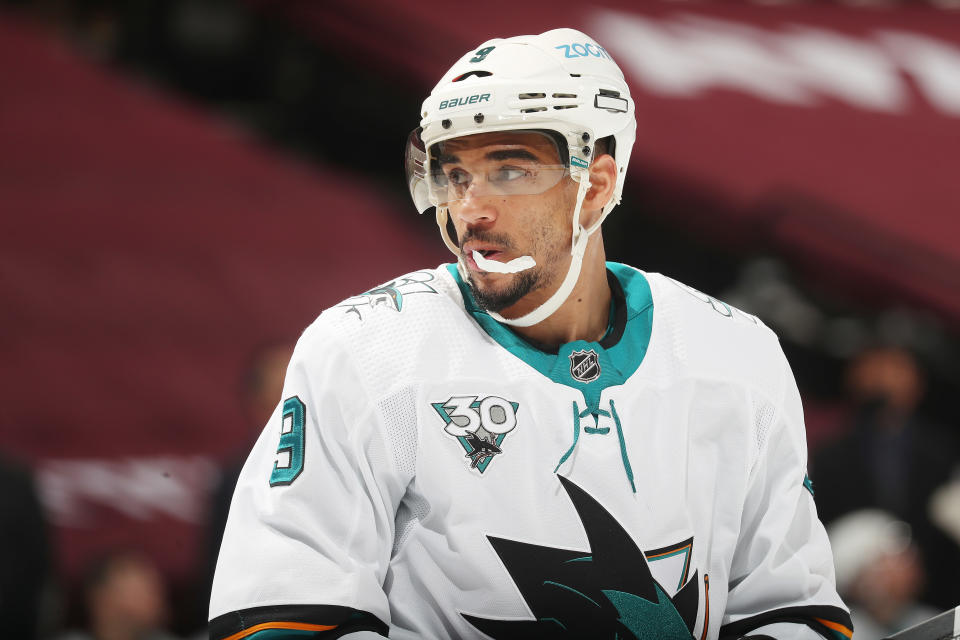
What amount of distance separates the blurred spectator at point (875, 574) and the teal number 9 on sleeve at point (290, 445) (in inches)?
101

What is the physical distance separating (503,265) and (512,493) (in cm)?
36

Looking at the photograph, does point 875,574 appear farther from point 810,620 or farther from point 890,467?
point 810,620

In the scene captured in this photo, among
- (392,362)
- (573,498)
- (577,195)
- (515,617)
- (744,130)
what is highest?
(744,130)

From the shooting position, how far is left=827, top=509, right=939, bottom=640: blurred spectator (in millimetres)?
3830

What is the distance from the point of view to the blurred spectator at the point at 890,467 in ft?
13.4

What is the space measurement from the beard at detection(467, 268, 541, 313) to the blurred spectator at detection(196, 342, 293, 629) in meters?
1.51

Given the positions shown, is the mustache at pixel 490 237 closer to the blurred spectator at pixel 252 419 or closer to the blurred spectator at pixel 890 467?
the blurred spectator at pixel 252 419

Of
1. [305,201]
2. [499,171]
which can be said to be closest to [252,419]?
[499,171]

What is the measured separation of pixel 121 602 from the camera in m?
3.66

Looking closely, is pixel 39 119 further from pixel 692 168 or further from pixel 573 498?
pixel 573 498

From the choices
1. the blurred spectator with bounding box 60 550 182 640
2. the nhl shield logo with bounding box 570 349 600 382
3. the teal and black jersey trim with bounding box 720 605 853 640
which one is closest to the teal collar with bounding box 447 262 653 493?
the nhl shield logo with bounding box 570 349 600 382

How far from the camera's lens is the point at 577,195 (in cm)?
198

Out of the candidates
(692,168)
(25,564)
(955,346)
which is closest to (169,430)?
(25,564)

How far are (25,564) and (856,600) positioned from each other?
245cm
